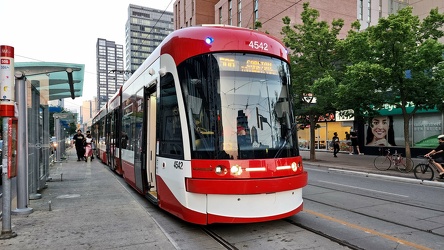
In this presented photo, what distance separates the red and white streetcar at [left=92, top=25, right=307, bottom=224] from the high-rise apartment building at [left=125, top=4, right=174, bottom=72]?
109 meters

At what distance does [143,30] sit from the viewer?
127m

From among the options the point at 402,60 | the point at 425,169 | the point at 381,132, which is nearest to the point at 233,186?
the point at 425,169

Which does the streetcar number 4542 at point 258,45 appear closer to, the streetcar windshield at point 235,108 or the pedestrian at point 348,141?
the streetcar windshield at point 235,108

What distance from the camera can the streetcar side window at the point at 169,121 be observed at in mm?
5623

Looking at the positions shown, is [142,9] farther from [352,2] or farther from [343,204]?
[343,204]

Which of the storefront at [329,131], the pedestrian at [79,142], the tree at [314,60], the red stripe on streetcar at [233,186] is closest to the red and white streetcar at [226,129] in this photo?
the red stripe on streetcar at [233,186]

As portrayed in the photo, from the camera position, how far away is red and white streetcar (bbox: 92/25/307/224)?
16.9 ft

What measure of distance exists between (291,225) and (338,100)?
1266 centimetres

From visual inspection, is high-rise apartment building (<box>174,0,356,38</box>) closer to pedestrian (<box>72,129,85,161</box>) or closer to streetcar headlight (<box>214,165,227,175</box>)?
pedestrian (<box>72,129,85,161</box>)

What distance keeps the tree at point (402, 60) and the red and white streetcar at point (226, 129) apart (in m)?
9.54

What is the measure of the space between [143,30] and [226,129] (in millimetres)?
130498

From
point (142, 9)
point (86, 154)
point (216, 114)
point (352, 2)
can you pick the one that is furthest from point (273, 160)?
point (142, 9)

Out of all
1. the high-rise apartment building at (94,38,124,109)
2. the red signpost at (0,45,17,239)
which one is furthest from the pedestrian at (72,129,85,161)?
the high-rise apartment building at (94,38,124,109)

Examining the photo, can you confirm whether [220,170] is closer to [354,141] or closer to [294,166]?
[294,166]
